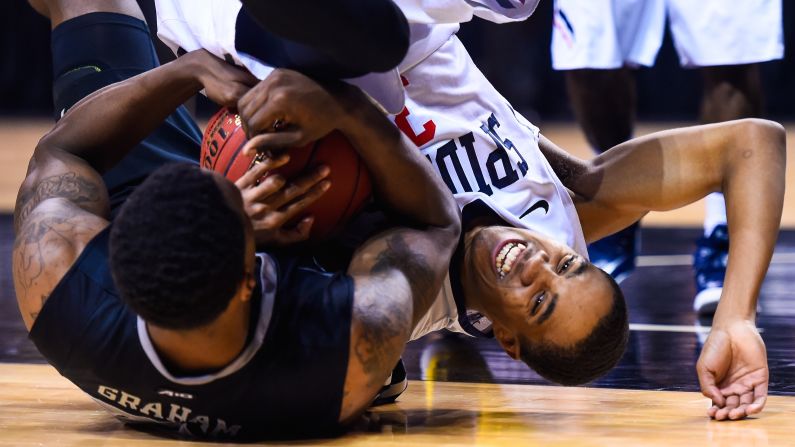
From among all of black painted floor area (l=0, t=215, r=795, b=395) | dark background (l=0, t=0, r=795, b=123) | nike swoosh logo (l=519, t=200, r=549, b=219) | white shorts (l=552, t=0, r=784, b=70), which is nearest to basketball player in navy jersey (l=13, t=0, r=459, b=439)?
nike swoosh logo (l=519, t=200, r=549, b=219)

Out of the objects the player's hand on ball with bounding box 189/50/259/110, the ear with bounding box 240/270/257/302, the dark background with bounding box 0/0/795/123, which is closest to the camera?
the ear with bounding box 240/270/257/302

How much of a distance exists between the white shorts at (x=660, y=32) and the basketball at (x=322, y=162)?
6.92 feet

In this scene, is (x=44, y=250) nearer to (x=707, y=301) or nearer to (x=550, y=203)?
(x=550, y=203)

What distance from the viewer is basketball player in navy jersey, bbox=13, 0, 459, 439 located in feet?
6.86

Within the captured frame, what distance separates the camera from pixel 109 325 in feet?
7.63

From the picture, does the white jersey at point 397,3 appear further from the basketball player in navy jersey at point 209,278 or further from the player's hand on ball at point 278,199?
the player's hand on ball at point 278,199

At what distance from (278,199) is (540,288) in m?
0.58

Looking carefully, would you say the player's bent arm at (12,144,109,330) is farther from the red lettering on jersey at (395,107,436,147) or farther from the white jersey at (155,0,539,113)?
the red lettering on jersey at (395,107,436,147)

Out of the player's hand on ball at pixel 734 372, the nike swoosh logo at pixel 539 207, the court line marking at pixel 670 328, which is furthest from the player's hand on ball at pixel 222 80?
the court line marking at pixel 670 328

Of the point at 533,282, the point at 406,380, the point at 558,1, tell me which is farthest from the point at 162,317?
the point at 558,1

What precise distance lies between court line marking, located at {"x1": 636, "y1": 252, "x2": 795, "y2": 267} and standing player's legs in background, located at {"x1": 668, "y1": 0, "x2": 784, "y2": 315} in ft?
2.99

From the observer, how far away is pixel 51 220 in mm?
2404

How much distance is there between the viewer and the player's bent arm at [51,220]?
236 cm

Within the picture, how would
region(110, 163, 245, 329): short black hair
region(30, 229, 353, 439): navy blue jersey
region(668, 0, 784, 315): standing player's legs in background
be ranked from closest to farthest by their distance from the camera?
region(110, 163, 245, 329): short black hair, region(30, 229, 353, 439): navy blue jersey, region(668, 0, 784, 315): standing player's legs in background
